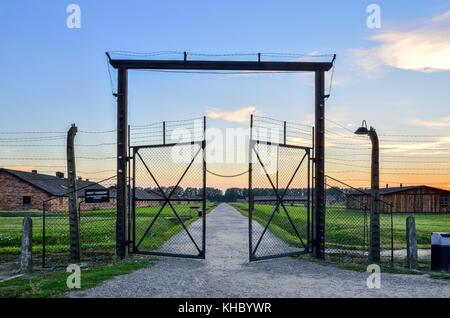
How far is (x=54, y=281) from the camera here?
31.8ft

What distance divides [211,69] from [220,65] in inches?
12.4

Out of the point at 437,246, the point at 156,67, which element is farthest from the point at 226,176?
the point at 437,246

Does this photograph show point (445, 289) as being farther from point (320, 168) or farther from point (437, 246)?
point (320, 168)

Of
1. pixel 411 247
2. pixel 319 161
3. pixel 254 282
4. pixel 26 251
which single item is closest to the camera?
pixel 254 282

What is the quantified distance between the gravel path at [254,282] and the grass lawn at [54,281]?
1.32 ft

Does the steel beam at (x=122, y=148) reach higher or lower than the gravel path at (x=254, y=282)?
higher

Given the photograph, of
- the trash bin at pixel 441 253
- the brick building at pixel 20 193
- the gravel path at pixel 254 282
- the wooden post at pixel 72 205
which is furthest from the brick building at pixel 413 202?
the wooden post at pixel 72 205

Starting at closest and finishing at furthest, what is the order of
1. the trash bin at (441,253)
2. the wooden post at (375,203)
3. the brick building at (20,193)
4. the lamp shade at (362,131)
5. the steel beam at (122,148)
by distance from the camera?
the trash bin at (441,253), the wooden post at (375,203), the lamp shade at (362,131), the steel beam at (122,148), the brick building at (20,193)

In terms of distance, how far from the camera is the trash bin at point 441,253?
11.7 metres


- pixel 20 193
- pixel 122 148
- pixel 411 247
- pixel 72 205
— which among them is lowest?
pixel 20 193

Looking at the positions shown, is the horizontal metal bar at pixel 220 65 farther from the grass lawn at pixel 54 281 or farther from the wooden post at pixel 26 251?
the grass lawn at pixel 54 281

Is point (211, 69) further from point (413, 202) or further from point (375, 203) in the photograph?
point (413, 202)

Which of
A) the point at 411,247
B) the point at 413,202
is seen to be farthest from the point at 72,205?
the point at 413,202
